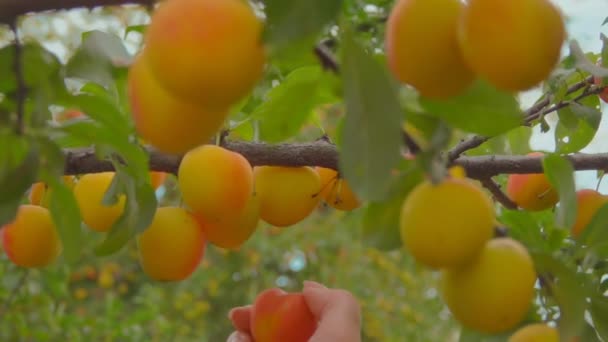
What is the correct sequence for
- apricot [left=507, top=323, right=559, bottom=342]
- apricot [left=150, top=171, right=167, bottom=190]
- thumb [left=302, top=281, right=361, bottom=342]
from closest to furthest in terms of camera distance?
apricot [left=507, top=323, right=559, bottom=342] < apricot [left=150, top=171, right=167, bottom=190] < thumb [left=302, top=281, right=361, bottom=342]

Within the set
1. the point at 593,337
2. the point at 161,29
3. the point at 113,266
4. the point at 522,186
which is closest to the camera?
the point at 161,29

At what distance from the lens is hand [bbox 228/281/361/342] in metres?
1.01

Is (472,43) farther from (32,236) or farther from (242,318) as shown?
(242,318)

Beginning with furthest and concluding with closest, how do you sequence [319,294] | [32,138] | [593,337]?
1. [319,294]
2. [593,337]
3. [32,138]

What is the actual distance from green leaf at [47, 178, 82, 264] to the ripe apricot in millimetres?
84

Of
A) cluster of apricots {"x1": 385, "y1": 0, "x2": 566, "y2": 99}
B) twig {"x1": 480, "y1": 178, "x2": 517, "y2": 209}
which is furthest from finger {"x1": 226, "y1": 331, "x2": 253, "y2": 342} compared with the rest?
cluster of apricots {"x1": 385, "y1": 0, "x2": 566, "y2": 99}

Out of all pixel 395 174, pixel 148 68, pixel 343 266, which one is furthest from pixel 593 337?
pixel 343 266

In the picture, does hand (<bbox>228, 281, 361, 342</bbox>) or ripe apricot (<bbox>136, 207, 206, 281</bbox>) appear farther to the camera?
hand (<bbox>228, 281, 361, 342</bbox>)

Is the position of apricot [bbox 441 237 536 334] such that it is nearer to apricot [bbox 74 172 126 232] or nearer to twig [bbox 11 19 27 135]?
twig [bbox 11 19 27 135]

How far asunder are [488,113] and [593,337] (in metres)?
0.24

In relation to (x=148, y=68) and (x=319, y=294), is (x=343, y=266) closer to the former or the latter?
(x=319, y=294)

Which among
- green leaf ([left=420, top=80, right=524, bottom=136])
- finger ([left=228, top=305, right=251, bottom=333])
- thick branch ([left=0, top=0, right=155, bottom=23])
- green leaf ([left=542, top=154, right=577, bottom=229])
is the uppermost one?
thick branch ([left=0, top=0, right=155, bottom=23])

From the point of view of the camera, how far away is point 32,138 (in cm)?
55

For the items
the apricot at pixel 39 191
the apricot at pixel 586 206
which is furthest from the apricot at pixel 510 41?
the apricot at pixel 39 191
